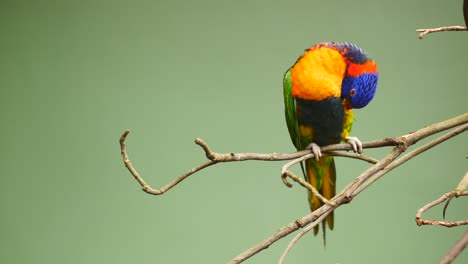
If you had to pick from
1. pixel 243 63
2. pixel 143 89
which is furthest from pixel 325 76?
pixel 143 89

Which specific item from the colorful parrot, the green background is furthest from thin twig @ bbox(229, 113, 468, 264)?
the green background

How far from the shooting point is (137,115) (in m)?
1.78

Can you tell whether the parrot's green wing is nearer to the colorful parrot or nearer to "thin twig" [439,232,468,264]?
the colorful parrot

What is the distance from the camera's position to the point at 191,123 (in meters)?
1.79

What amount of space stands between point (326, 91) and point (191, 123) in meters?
0.66

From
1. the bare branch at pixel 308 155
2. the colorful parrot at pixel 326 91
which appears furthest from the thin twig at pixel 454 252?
the colorful parrot at pixel 326 91

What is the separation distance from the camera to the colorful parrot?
1190 mm

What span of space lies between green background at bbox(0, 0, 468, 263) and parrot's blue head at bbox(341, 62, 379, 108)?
23.3 inches

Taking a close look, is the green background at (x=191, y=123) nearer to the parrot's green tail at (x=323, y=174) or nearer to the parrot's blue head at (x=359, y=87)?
the parrot's green tail at (x=323, y=174)

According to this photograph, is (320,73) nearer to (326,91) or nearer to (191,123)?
(326,91)

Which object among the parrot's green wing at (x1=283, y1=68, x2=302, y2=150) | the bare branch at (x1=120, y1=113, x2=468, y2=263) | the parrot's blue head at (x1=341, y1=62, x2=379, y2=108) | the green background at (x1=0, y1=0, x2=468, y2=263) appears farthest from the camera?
the green background at (x1=0, y1=0, x2=468, y2=263)

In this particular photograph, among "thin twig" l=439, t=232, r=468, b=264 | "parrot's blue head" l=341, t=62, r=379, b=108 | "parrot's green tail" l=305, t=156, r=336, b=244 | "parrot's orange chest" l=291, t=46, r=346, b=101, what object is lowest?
"thin twig" l=439, t=232, r=468, b=264

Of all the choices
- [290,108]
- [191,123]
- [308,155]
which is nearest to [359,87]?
[290,108]

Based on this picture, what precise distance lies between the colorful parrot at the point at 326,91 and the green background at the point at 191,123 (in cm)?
52
